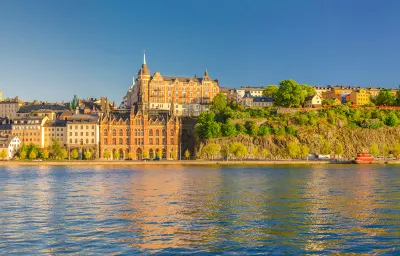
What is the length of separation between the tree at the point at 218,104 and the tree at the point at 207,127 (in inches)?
339

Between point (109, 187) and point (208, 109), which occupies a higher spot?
point (208, 109)

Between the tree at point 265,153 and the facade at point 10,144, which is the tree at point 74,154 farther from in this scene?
the tree at point 265,153

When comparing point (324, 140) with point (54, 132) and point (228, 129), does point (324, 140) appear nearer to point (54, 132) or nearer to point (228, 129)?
point (228, 129)

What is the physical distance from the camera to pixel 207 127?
14462cm

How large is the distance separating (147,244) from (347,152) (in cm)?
12415

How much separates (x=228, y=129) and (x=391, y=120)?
1827 inches

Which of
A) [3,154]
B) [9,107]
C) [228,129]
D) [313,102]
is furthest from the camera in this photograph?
[9,107]

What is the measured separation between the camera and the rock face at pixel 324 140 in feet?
471

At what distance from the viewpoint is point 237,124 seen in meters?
150

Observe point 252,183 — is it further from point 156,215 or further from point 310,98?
point 310,98

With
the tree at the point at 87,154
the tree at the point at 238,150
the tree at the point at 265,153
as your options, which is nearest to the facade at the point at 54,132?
the tree at the point at 87,154

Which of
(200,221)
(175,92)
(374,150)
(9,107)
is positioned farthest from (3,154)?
(200,221)

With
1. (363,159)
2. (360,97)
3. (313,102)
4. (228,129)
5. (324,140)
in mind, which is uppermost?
(360,97)

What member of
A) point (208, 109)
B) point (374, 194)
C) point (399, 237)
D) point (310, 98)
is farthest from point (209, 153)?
point (399, 237)
